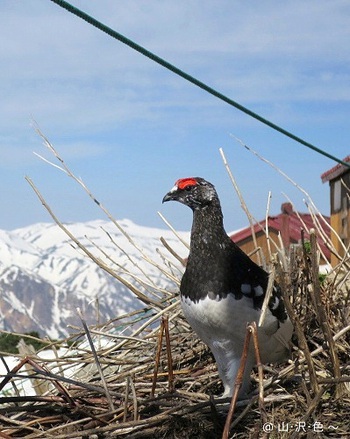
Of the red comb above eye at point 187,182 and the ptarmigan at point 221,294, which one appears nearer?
the ptarmigan at point 221,294

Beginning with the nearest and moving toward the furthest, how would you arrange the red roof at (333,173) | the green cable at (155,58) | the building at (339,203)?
the green cable at (155,58) → the building at (339,203) → the red roof at (333,173)

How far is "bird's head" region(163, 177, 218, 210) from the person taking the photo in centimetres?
343

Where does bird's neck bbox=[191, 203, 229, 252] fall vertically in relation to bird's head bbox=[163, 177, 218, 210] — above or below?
below

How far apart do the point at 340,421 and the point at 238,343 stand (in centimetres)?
56

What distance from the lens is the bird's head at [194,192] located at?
11.2 feet

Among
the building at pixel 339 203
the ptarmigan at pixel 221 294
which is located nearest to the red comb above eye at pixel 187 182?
the ptarmigan at pixel 221 294

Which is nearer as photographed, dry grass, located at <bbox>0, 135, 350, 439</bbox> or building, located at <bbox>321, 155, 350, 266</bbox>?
dry grass, located at <bbox>0, 135, 350, 439</bbox>

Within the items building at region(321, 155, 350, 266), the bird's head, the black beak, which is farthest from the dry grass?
building at region(321, 155, 350, 266)

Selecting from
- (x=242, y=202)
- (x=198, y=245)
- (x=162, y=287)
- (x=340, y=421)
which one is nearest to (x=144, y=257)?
(x=162, y=287)

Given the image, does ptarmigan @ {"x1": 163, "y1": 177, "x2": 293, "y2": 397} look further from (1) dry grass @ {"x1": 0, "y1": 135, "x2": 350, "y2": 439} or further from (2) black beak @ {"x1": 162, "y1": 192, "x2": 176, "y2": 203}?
(1) dry grass @ {"x1": 0, "y1": 135, "x2": 350, "y2": 439}

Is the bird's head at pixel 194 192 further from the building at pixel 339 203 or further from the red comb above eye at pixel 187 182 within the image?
the building at pixel 339 203

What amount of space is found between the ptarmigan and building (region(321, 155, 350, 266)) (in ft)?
32.6

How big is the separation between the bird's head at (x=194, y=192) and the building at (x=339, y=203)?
9.99 metres

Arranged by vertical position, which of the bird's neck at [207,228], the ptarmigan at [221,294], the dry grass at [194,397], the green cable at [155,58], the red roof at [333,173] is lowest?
the dry grass at [194,397]
